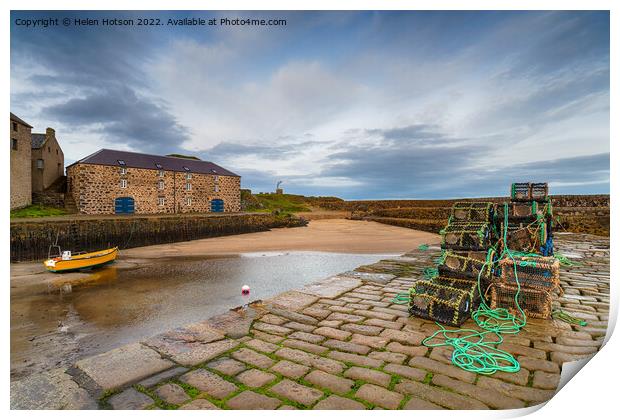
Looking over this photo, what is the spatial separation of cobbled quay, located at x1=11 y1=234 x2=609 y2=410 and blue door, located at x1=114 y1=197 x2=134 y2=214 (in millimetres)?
27597

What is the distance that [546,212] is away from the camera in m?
6.25

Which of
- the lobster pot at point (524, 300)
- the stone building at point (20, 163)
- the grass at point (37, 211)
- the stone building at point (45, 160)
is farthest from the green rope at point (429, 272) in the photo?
the stone building at point (45, 160)

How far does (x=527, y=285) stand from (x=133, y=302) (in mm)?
8591

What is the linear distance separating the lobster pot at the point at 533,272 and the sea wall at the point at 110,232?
2027cm

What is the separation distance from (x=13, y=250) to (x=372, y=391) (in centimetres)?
1998

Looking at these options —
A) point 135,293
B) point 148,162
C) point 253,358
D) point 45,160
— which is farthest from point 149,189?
point 253,358

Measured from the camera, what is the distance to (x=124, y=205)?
1095 inches

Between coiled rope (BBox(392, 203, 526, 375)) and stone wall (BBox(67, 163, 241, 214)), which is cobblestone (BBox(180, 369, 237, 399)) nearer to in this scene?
coiled rope (BBox(392, 203, 526, 375))

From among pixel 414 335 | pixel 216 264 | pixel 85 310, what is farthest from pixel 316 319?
pixel 216 264

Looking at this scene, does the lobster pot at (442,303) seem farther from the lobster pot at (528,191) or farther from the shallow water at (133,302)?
the shallow water at (133,302)

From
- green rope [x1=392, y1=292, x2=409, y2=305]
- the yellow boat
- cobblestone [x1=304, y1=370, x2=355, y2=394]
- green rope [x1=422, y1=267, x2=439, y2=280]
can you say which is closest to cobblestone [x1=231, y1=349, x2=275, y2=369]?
cobblestone [x1=304, y1=370, x2=355, y2=394]

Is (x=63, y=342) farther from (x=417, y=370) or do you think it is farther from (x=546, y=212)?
(x=546, y=212)

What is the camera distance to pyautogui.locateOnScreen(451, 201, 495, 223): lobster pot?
6090 millimetres
